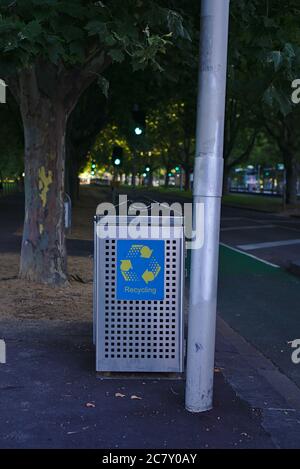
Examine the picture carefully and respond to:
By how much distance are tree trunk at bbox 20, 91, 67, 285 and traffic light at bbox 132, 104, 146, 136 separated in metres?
12.4

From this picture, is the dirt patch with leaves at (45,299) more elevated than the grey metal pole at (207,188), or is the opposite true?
the grey metal pole at (207,188)

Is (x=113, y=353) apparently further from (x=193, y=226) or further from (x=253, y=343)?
(x=253, y=343)

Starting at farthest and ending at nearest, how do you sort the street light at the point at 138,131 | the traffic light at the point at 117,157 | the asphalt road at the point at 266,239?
the traffic light at the point at 117,157
the street light at the point at 138,131
the asphalt road at the point at 266,239

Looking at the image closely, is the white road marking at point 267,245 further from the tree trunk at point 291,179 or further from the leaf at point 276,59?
the tree trunk at point 291,179

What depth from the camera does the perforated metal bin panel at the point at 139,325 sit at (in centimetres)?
504

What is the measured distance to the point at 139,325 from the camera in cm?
511

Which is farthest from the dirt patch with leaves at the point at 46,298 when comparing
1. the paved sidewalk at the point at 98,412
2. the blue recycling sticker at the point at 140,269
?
the blue recycling sticker at the point at 140,269

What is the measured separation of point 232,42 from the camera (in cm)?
867

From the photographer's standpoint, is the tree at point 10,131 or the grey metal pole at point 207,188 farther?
the tree at point 10,131

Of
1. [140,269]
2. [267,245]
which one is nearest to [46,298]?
[140,269]

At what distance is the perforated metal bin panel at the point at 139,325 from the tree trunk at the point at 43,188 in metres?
4.05

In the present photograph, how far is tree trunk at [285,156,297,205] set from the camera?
37906 millimetres
